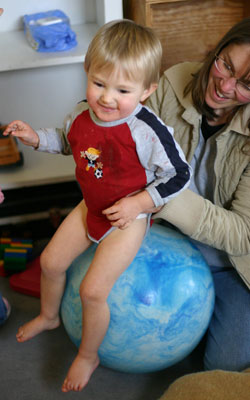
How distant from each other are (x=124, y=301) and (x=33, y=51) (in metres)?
1.06

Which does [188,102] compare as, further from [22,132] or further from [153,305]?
[153,305]

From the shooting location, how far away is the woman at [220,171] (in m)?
1.34

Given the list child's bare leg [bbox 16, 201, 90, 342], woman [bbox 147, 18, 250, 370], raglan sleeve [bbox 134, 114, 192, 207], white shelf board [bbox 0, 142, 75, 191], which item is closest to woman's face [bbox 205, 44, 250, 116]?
woman [bbox 147, 18, 250, 370]

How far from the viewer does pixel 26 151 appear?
2271 millimetres

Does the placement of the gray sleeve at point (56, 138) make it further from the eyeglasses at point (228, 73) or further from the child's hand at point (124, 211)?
the eyeglasses at point (228, 73)

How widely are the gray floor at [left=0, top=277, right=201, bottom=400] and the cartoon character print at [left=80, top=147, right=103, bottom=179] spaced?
816mm

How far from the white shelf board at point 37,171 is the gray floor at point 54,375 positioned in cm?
64

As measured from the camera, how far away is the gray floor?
1.56m

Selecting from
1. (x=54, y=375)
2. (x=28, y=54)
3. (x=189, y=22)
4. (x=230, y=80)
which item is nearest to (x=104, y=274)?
(x=54, y=375)

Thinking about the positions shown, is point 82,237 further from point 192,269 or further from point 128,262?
point 192,269

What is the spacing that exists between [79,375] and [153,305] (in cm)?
33

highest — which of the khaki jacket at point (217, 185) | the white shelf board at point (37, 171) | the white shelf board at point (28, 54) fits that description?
the white shelf board at point (28, 54)

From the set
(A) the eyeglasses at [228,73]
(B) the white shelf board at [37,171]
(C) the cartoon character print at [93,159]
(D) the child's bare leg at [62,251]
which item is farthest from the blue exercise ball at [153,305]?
(B) the white shelf board at [37,171]

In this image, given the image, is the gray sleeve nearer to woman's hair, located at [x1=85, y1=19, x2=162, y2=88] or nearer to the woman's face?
woman's hair, located at [x1=85, y1=19, x2=162, y2=88]
